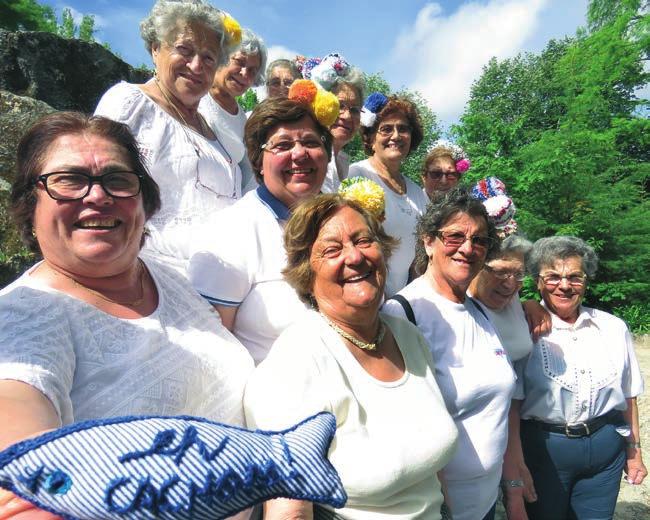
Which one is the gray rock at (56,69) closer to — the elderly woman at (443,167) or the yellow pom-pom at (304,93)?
the elderly woman at (443,167)

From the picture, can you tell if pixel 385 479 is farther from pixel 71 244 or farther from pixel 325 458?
pixel 71 244

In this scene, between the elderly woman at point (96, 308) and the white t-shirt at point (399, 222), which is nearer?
the elderly woman at point (96, 308)

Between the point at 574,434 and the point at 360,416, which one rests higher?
the point at 360,416

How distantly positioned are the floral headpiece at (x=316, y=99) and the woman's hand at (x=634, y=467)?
123 inches

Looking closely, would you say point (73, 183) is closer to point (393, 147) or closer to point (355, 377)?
point (355, 377)

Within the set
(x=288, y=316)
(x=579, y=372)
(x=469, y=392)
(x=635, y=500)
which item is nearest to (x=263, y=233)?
(x=288, y=316)

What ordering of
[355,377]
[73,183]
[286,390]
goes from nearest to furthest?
[73,183] < [286,390] < [355,377]

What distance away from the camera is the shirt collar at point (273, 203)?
7.69 ft

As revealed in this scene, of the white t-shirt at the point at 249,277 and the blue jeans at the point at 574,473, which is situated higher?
the white t-shirt at the point at 249,277

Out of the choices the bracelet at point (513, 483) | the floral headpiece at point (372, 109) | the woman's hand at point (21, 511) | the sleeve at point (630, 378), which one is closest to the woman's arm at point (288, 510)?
the woman's hand at point (21, 511)

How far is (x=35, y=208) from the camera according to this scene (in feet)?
5.11

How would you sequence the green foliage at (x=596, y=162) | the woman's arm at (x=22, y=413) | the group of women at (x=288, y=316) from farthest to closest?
the green foliage at (x=596, y=162), the group of women at (x=288, y=316), the woman's arm at (x=22, y=413)

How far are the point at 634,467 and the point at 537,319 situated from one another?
122cm

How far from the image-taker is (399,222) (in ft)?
12.7
